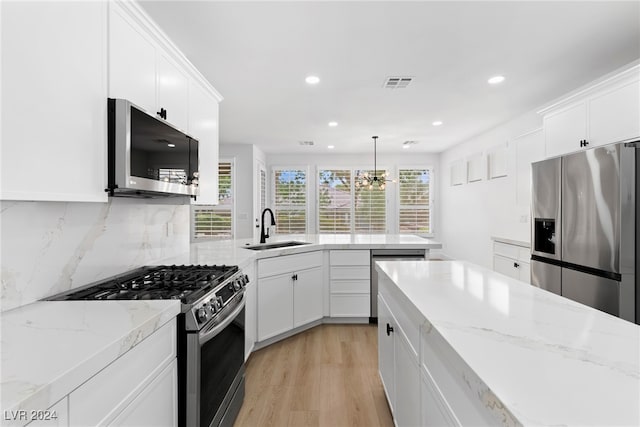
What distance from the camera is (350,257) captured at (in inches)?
140

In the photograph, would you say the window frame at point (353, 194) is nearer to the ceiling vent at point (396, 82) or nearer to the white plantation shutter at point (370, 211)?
the white plantation shutter at point (370, 211)

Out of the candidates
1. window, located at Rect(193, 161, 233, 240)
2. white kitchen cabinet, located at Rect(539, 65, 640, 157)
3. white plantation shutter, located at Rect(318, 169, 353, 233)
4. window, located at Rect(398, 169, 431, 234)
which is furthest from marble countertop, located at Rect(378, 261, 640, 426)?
window, located at Rect(398, 169, 431, 234)

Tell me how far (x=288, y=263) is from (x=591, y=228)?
7.96ft

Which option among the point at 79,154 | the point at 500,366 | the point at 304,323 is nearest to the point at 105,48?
the point at 79,154

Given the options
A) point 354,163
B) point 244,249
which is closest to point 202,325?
point 244,249

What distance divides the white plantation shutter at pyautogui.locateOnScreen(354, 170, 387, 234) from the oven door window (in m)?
6.20

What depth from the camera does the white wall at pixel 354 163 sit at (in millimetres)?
8039

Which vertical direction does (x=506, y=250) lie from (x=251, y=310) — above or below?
above

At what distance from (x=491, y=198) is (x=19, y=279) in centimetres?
591

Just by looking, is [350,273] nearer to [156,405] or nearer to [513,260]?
[513,260]

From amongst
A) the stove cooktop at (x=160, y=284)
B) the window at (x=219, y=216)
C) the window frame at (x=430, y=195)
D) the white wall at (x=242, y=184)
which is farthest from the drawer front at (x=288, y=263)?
the window frame at (x=430, y=195)

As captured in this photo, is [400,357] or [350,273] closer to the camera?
[400,357]

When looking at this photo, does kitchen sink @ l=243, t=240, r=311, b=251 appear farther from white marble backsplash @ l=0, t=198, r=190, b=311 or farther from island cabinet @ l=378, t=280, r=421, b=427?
island cabinet @ l=378, t=280, r=421, b=427

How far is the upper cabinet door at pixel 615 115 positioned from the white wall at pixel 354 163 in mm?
5320
